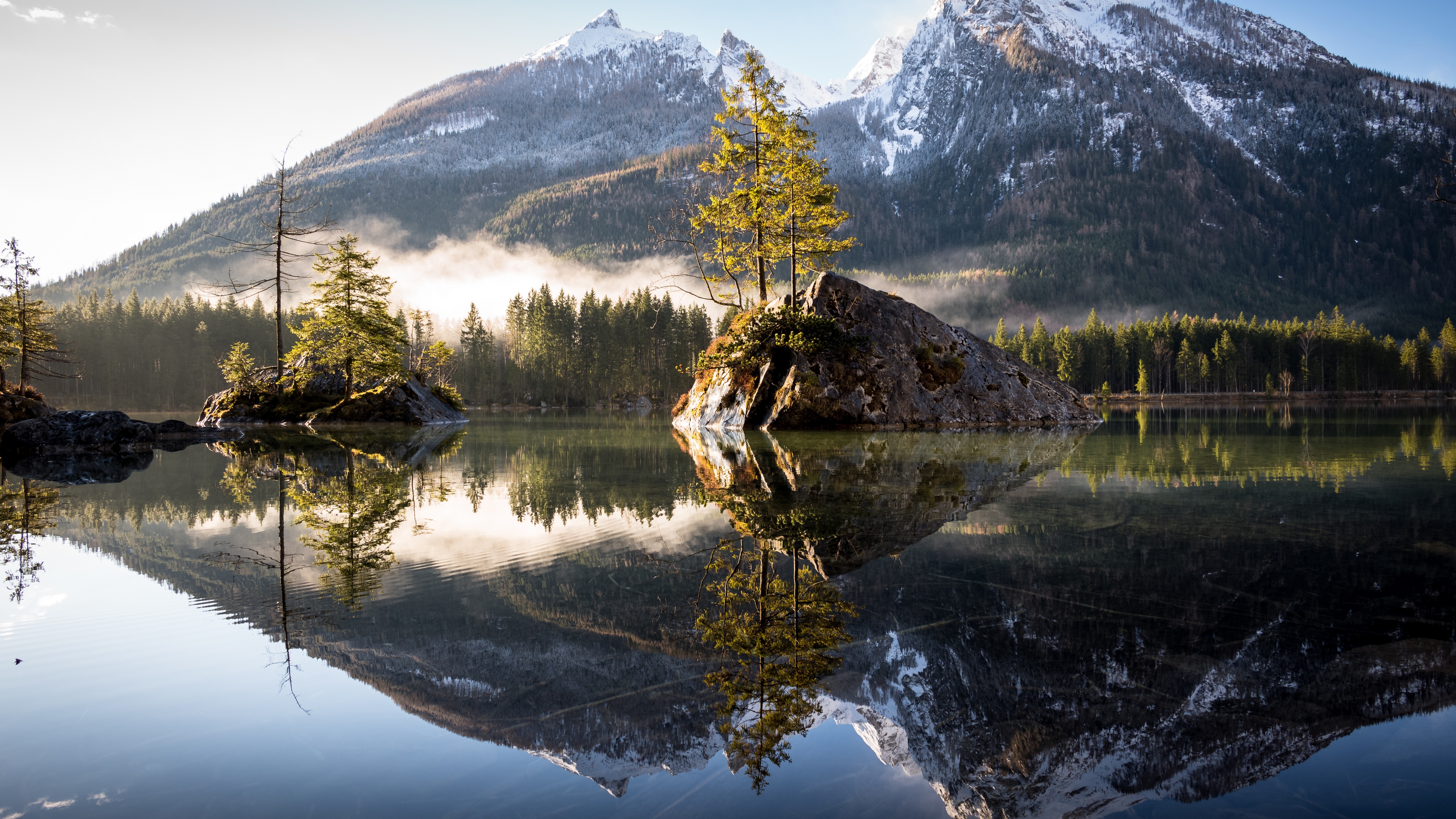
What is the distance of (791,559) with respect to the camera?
546cm

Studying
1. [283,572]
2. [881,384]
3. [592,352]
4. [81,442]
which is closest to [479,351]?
[592,352]

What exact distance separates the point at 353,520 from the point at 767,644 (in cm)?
591

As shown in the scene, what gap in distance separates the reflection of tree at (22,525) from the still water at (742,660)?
0.09 metres

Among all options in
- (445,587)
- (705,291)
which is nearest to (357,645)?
(445,587)

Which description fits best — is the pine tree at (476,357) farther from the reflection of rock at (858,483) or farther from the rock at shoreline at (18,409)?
the reflection of rock at (858,483)

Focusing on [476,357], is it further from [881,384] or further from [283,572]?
[283,572]

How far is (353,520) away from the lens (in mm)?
7812

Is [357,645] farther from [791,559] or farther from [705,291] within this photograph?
[705,291]

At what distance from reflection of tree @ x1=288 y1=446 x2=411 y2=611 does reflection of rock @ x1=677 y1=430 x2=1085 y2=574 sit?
320 centimetres

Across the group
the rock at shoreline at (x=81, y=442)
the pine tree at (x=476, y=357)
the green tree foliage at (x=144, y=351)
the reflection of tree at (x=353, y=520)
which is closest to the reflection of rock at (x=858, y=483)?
the reflection of tree at (x=353, y=520)

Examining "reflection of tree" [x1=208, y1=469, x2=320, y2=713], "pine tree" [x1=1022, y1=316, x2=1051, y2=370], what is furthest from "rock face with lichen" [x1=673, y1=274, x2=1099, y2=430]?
"pine tree" [x1=1022, y1=316, x2=1051, y2=370]

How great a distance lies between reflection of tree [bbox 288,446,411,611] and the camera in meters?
5.32

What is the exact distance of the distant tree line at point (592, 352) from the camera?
87.9 m

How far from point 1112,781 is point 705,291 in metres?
167
